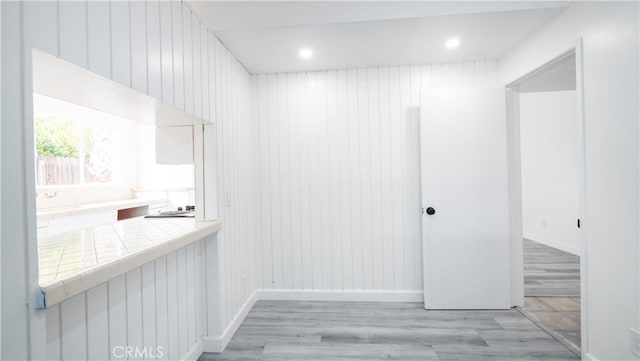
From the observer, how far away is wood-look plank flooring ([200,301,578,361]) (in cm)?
204

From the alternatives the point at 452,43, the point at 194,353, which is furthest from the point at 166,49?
→ the point at 452,43

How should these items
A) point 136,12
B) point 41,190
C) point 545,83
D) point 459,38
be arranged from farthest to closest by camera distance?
point 41,190 < point 545,83 < point 459,38 < point 136,12

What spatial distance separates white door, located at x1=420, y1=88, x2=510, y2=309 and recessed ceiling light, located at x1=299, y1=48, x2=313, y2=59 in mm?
1169


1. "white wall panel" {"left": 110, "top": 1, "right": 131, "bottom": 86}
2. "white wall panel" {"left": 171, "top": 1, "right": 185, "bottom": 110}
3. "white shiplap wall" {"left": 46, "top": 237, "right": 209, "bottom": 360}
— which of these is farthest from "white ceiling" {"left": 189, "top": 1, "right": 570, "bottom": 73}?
"white shiplap wall" {"left": 46, "top": 237, "right": 209, "bottom": 360}

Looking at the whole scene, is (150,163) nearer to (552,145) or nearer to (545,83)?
(545,83)

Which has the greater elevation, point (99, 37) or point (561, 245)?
point (99, 37)

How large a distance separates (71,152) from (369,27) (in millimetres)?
4296

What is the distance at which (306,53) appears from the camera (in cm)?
256

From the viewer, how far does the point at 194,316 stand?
79.4 inches

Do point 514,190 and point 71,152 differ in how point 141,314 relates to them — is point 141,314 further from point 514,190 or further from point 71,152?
point 71,152

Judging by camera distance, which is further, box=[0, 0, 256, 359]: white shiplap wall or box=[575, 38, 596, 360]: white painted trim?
box=[575, 38, 596, 360]: white painted trim

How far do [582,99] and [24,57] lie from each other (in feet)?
9.12


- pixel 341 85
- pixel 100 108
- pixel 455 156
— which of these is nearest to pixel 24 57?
pixel 100 108

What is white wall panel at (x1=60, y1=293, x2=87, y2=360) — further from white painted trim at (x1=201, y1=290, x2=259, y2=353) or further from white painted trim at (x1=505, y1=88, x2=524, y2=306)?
white painted trim at (x1=505, y1=88, x2=524, y2=306)
